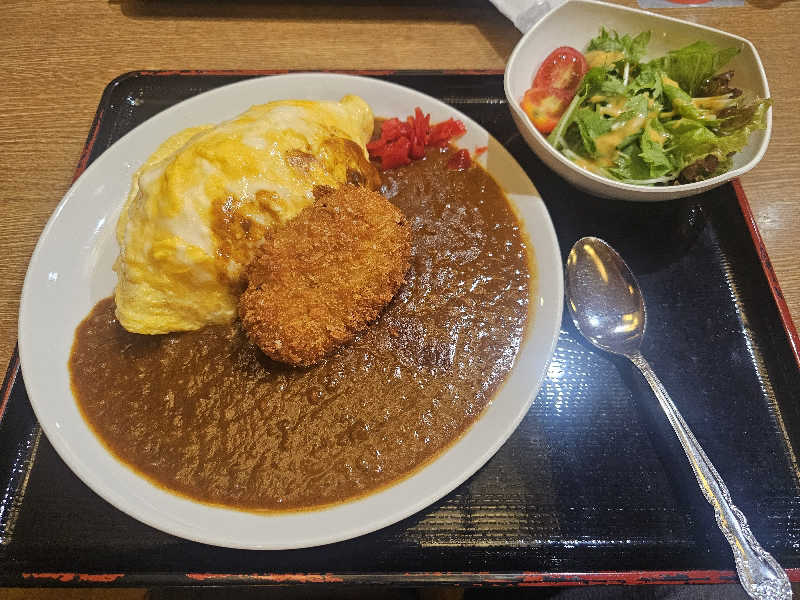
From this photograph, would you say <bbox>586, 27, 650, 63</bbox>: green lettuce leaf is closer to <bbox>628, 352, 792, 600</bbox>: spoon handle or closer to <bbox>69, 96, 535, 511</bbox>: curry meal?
<bbox>69, 96, 535, 511</bbox>: curry meal

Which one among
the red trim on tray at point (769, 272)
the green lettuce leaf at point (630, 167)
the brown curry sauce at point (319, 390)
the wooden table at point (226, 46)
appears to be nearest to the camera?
the brown curry sauce at point (319, 390)

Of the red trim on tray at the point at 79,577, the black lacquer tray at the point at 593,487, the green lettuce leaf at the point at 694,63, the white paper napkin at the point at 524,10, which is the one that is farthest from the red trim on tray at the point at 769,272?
the red trim on tray at the point at 79,577

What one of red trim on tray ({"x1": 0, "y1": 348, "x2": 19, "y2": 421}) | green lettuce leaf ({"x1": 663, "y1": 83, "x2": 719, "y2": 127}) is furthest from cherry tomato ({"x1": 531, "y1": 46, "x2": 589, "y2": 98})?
red trim on tray ({"x1": 0, "y1": 348, "x2": 19, "y2": 421})

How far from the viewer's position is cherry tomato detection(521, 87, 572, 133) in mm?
2145

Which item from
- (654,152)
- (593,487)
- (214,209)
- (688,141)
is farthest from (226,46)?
(593,487)

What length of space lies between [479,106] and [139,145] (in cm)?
163

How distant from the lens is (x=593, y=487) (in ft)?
5.49

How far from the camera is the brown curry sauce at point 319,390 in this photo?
162 centimetres

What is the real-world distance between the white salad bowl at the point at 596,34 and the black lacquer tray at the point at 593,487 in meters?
0.32

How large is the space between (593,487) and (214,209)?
162 centimetres

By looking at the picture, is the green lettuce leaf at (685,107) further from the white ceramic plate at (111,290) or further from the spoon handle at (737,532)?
the spoon handle at (737,532)

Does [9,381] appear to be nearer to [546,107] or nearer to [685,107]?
[546,107]

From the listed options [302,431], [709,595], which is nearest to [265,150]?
[302,431]

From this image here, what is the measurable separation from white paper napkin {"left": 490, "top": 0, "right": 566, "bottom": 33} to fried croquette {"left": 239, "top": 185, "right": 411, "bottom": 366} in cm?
162
